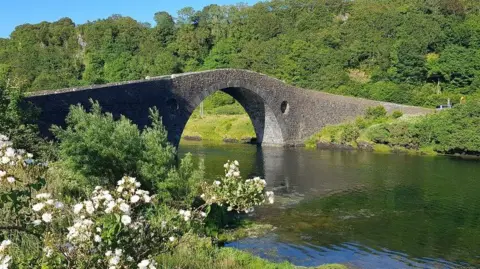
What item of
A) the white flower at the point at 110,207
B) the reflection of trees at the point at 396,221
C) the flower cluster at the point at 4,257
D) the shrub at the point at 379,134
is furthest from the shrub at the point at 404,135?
the flower cluster at the point at 4,257

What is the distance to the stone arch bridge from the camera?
70.5 feet

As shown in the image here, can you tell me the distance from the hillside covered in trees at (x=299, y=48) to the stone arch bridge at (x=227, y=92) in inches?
362

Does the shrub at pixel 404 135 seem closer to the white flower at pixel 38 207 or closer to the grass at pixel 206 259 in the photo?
the grass at pixel 206 259

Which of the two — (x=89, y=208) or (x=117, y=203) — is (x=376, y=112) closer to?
(x=117, y=203)

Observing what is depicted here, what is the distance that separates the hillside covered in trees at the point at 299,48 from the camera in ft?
167

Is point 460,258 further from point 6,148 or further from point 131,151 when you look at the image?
point 6,148

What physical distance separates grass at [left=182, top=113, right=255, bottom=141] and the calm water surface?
42.2ft

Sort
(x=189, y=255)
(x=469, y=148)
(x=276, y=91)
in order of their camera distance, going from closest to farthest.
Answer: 1. (x=189, y=255)
2. (x=469, y=148)
3. (x=276, y=91)

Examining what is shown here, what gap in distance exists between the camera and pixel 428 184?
2409 centimetres

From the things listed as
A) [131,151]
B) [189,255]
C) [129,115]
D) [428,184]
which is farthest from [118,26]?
[189,255]

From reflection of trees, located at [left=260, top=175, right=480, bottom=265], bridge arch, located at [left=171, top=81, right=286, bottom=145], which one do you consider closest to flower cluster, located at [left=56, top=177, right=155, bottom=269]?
reflection of trees, located at [left=260, top=175, right=480, bottom=265]

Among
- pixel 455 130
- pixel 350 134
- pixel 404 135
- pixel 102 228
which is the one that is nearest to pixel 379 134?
pixel 404 135

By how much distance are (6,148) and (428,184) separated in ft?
74.0

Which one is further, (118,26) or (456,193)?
(118,26)
